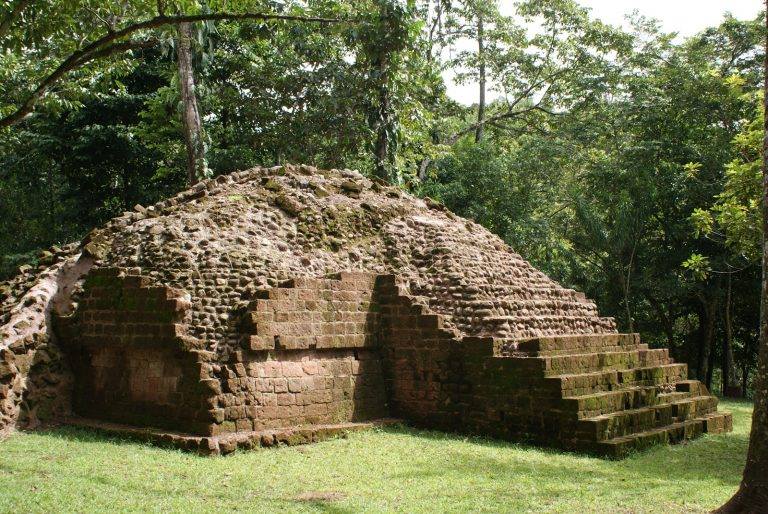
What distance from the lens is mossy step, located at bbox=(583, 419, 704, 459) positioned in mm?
9594

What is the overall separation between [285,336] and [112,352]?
7.67 feet

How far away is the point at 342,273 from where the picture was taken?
11352 millimetres

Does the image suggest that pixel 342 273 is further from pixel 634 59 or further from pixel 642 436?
pixel 634 59

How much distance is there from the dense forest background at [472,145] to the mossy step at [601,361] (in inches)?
283

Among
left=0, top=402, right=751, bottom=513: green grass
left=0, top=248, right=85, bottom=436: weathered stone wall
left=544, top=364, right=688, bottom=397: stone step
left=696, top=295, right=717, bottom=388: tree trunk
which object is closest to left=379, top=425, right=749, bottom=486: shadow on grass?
left=0, top=402, right=751, bottom=513: green grass

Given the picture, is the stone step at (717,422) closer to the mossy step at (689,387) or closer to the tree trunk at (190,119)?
the mossy step at (689,387)

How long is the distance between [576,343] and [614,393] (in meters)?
1.08

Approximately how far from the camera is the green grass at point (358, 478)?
6891mm

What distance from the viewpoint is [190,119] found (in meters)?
19.6

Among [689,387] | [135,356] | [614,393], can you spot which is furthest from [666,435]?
[135,356]

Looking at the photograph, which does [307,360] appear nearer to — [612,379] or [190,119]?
[612,379]

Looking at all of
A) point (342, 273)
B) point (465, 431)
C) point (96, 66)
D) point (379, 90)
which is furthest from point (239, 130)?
point (465, 431)

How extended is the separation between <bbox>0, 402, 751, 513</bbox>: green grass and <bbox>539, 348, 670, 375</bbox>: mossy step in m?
1.18

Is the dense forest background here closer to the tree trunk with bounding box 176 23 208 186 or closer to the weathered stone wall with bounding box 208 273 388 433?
the tree trunk with bounding box 176 23 208 186
